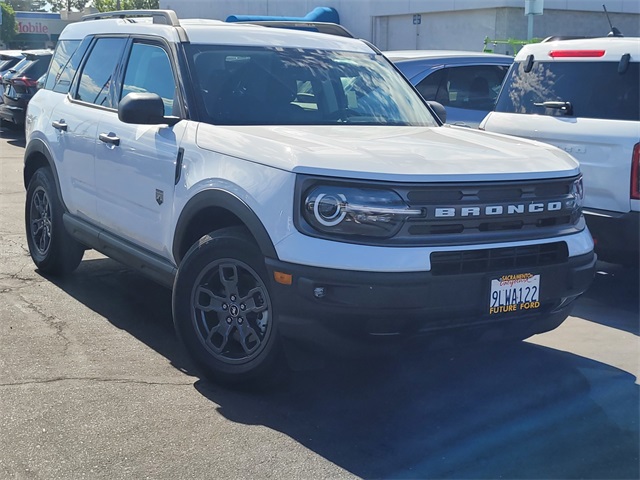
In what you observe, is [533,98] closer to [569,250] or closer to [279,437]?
[569,250]

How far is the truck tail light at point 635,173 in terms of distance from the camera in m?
6.34

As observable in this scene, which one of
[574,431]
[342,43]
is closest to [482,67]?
[342,43]

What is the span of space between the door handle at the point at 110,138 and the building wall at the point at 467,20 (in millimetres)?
19458

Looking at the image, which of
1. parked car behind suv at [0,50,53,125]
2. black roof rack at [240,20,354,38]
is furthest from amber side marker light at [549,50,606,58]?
parked car behind suv at [0,50,53,125]

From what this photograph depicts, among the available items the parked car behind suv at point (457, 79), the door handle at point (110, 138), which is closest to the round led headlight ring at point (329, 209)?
the door handle at point (110, 138)

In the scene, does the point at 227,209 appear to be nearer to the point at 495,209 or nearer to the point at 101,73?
the point at 495,209

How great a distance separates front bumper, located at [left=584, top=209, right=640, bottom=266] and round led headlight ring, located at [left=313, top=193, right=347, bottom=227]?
9.49 feet

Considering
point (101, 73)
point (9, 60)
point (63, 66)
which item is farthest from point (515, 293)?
point (9, 60)

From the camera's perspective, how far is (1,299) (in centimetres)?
655

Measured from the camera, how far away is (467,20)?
2711cm

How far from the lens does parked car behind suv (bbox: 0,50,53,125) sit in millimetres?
17208

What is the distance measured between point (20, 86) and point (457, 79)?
34.0 feet

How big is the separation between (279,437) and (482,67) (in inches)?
267

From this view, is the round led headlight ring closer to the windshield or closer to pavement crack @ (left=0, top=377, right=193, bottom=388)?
the windshield
